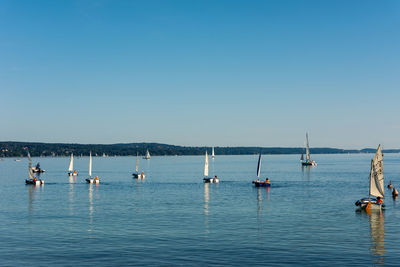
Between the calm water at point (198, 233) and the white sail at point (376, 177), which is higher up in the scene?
the white sail at point (376, 177)

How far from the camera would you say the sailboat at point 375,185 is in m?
80.3

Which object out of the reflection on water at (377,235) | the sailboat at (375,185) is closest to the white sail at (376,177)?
the sailboat at (375,185)

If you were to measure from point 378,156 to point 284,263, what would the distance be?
153 feet

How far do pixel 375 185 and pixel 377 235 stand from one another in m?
28.7

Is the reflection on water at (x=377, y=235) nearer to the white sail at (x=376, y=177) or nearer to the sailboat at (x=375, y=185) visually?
the sailboat at (x=375, y=185)

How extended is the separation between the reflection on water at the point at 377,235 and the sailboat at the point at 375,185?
2.21 m

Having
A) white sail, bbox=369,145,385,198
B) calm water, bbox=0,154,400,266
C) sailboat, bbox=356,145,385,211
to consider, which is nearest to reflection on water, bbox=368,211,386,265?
calm water, bbox=0,154,400,266

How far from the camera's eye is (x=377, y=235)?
188 feet

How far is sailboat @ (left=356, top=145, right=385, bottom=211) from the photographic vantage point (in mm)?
80312

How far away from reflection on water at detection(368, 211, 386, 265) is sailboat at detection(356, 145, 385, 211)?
2.21 m

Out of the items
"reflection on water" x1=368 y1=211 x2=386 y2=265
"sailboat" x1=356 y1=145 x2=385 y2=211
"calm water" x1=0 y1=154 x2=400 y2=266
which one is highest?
"sailboat" x1=356 y1=145 x2=385 y2=211

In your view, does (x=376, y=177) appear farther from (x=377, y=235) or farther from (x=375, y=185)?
(x=377, y=235)

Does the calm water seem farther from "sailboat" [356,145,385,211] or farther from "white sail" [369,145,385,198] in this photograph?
"white sail" [369,145,385,198]

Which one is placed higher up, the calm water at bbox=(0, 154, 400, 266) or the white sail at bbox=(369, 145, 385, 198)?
the white sail at bbox=(369, 145, 385, 198)
